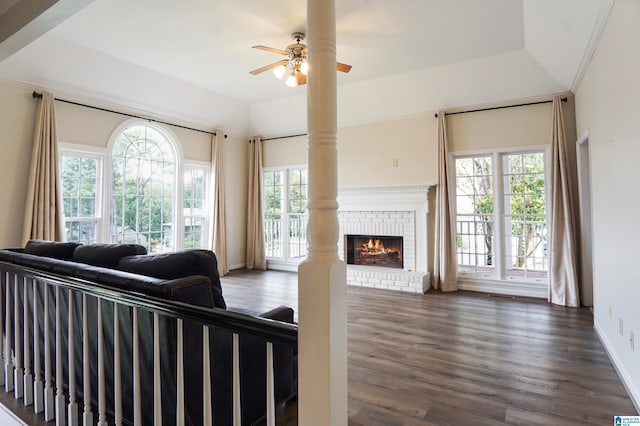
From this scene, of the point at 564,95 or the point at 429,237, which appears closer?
the point at 564,95

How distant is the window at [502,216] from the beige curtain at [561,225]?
326 mm

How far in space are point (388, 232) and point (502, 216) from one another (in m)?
1.76

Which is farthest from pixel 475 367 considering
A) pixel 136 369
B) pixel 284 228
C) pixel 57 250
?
pixel 284 228

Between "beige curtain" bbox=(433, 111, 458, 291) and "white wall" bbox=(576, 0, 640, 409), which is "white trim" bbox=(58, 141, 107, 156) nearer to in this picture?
"beige curtain" bbox=(433, 111, 458, 291)

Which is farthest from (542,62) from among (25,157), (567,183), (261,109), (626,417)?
(25,157)

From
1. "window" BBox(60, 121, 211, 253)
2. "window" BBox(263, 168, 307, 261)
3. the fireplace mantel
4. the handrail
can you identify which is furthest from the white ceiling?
the handrail

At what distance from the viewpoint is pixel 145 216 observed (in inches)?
220

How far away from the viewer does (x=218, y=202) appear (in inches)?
256

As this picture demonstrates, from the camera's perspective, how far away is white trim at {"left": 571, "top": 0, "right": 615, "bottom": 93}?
105 inches

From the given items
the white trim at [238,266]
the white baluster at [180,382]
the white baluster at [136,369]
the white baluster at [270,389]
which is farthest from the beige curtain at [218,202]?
the white baluster at [270,389]

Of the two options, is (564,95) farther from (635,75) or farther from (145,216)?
(145,216)

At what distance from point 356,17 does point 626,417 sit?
3911 mm

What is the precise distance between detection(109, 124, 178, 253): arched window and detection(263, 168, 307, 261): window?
200cm

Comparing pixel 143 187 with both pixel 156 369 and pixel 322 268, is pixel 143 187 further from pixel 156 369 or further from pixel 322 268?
pixel 322 268
